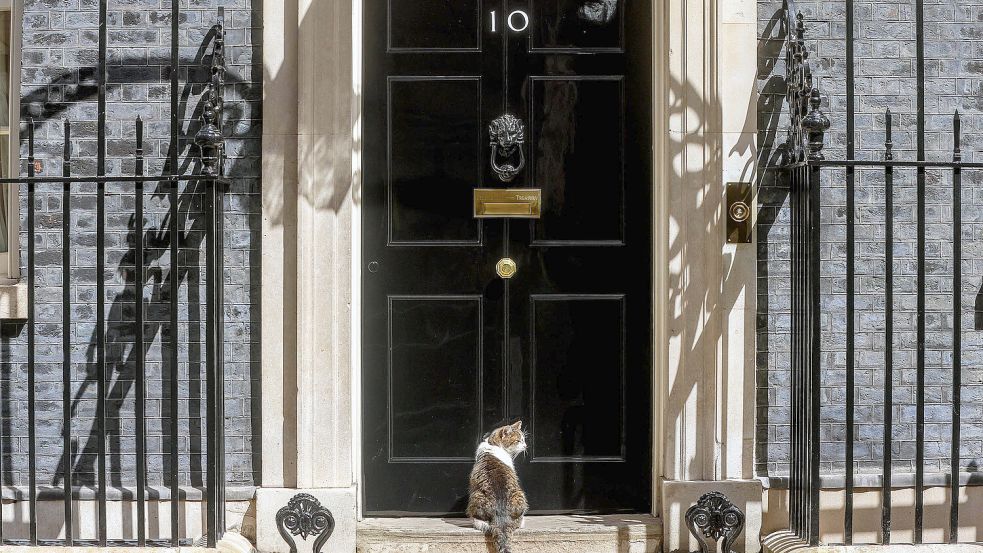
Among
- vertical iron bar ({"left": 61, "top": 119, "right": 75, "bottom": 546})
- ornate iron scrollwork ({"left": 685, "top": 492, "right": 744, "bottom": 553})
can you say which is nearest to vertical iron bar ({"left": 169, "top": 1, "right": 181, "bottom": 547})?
vertical iron bar ({"left": 61, "top": 119, "right": 75, "bottom": 546})

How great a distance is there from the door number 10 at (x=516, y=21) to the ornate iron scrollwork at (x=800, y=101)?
1.23m

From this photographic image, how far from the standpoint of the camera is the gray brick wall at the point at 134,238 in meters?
4.07

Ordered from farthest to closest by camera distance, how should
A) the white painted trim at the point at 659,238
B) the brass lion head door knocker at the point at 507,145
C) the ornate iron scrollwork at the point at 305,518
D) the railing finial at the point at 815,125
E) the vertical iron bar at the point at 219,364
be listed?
the brass lion head door knocker at the point at 507,145 < the white painted trim at the point at 659,238 < the ornate iron scrollwork at the point at 305,518 < the vertical iron bar at the point at 219,364 < the railing finial at the point at 815,125

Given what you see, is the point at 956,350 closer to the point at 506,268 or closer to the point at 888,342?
the point at 888,342

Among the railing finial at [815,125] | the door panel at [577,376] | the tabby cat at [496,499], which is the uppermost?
the railing finial at [815,125]

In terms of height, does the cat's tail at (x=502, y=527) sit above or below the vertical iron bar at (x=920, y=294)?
below

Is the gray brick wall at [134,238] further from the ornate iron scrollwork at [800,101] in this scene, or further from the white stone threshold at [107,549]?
the ornate iron scrollwork at [800,101]

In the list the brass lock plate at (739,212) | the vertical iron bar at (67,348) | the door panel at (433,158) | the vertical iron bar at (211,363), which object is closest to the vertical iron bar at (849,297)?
the brass lock plate at (739,212)

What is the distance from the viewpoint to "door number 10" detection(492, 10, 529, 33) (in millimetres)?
4258

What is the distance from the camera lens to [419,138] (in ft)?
14.0

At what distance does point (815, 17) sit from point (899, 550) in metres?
2.46

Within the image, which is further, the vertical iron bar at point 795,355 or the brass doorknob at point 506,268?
the brass doorknob at point 506,268

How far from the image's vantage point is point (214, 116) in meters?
3.78

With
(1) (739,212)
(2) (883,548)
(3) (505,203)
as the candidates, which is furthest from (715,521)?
(3) (505,203)
